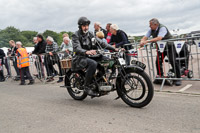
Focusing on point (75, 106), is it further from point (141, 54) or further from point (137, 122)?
point (141, 54)

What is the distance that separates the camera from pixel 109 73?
14.8ft

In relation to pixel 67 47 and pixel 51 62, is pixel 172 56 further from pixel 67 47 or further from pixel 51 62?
pixel 51 62

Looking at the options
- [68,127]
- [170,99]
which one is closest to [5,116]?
[68,127]

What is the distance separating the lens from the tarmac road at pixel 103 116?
3316 millimetres

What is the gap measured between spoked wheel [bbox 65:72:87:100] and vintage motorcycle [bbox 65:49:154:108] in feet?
1.47

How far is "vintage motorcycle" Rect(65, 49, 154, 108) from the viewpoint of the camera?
13.3 feet

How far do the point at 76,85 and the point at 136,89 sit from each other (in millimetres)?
1611

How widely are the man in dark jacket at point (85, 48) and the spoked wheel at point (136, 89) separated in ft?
2.19

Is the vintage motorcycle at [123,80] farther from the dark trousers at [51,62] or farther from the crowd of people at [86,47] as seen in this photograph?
the dark trousers at [51,62]

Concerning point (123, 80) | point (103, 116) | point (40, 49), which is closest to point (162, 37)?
point (123, 80)

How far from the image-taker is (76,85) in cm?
512

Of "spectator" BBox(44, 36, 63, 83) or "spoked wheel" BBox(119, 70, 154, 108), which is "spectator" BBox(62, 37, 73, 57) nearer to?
"spectator" BBox(44, 36, 63, 83)

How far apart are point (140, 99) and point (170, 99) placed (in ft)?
2.98

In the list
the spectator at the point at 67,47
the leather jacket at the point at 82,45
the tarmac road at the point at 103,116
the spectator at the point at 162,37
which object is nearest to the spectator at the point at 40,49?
the spectator at the point at 67,47
